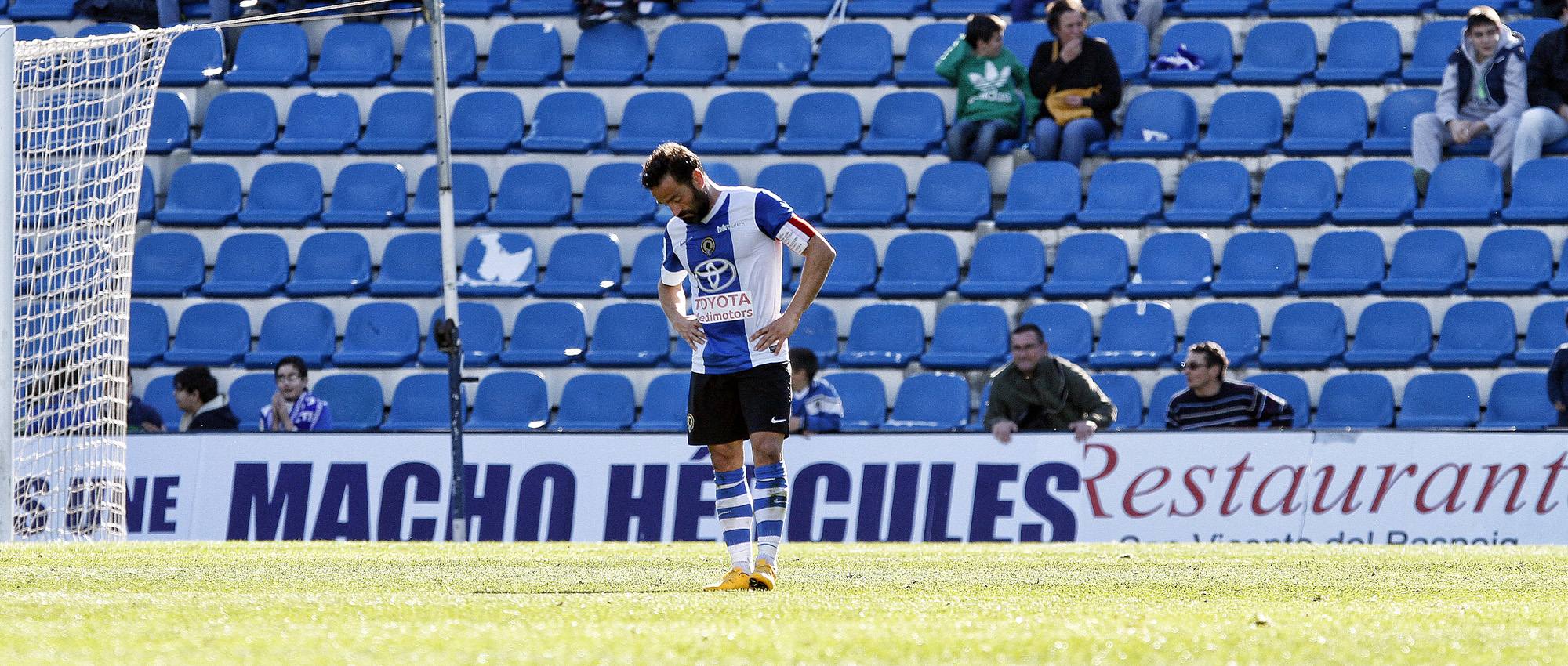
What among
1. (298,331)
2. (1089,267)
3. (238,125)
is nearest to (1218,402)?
(1089,267)

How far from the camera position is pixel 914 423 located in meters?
14.1

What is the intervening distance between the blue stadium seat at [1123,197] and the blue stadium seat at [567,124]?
13.3 ft

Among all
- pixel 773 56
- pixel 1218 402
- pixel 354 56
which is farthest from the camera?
pixel 354 56

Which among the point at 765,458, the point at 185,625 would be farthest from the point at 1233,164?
the point at 185,625

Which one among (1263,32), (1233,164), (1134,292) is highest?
(1263,32)

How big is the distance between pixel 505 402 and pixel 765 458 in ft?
25.4

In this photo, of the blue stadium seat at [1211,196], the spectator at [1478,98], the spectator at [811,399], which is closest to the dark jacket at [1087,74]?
the blue stadium seat at [1211,196]

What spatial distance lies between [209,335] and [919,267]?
553cm

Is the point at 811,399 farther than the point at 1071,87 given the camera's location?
No

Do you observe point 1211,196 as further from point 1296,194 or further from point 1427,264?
point 1427,264

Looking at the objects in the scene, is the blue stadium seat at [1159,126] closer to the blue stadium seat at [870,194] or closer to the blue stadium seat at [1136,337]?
the blue stadium seat at [1136,337]

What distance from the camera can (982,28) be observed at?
15.4 m

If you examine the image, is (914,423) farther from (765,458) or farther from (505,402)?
(765,458)

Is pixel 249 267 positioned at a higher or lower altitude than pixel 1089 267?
lower
